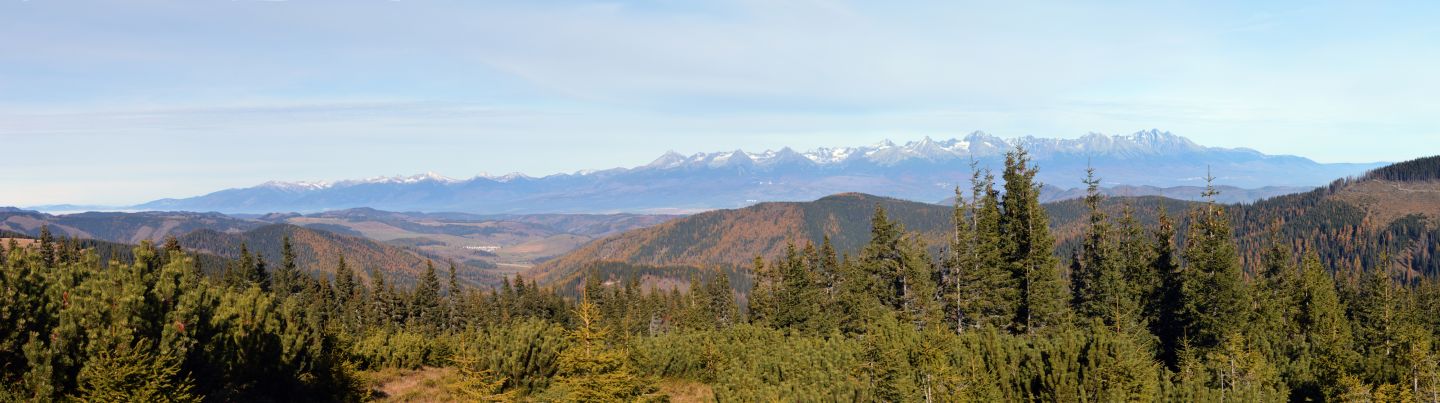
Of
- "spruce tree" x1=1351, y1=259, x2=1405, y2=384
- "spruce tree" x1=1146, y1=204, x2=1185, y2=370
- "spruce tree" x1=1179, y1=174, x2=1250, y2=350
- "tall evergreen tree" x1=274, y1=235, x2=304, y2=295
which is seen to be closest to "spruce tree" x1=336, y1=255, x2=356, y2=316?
"tall evergreen tree" x1=274, y1=235, x2=304, y2=295

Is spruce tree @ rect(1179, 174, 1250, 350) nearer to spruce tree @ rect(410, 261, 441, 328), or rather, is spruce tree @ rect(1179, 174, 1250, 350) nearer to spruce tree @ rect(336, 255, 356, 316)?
spruce tree @ rect(410, 261, 441, 328)

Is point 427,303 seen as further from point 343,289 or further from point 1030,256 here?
point 1030,256

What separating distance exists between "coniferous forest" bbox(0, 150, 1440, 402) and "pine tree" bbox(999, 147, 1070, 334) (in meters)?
0.14

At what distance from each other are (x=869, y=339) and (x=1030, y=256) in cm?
2505

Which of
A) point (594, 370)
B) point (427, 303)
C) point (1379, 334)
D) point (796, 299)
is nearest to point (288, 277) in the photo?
point (427, 303)

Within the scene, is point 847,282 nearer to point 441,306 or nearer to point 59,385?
point 59,385

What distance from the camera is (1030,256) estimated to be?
44500 mm

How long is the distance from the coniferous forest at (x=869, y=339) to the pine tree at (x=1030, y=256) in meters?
0.14

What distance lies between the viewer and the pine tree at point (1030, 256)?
44031 mm

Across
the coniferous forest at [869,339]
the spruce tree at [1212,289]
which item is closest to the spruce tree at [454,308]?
the coniferous forest at [869,339]

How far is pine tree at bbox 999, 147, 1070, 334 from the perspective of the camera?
144 ft

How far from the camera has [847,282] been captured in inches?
2495

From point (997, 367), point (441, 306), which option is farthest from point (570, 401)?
point (441, 306)

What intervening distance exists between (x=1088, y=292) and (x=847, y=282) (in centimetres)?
1961
